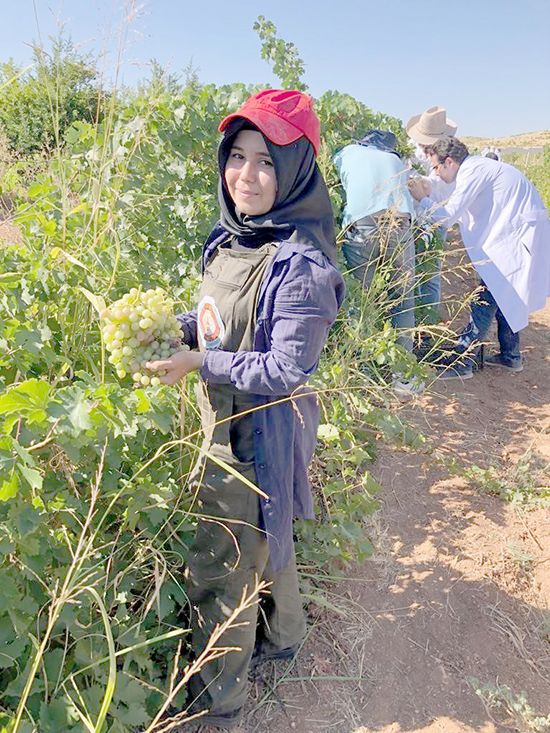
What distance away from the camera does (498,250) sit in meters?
4.19

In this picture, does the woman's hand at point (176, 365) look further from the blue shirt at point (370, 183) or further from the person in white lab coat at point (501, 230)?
the person in white lab coat at point (501, 230)

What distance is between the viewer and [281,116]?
1.43 m

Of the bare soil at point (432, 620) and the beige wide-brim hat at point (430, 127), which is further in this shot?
the beige wide-brim hat at point (430, 127)

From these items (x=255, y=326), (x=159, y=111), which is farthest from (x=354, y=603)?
(x=159, y=111)

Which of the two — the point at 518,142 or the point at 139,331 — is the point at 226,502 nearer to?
the point at 139,331

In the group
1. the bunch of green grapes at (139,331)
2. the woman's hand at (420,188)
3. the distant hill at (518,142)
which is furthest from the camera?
the distant hill at (518,142)

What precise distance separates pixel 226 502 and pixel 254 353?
43 cm

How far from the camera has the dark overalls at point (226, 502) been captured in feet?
4.89

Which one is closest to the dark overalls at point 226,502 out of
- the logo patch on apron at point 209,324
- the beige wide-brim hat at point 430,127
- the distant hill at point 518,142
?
the logo patch on apron at point 209,324

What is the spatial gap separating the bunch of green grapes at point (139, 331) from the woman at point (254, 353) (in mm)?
36

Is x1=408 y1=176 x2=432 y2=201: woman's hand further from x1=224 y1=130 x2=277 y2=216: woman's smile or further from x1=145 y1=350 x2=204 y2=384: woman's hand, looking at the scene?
x1=145 y1=350 x2=204 y2=384: woman's hand

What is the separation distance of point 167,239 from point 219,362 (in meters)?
1.39

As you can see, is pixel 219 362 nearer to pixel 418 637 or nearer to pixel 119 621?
pixel 119 621

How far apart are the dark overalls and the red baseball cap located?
269mm
